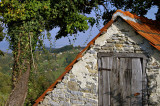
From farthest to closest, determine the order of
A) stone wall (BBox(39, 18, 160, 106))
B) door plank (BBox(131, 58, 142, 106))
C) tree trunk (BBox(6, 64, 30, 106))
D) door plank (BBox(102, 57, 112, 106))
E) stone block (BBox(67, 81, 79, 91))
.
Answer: tree trunk (BBox(6, 64, 30, 106)) → stone block (BBox(67, 81, 79, 91)) → door plank (BBox(102, 57, 112, 106)) → door plank (BBox(131, 58, 142, 106)) → stone wall (BBox(39, 18, 160, 106))

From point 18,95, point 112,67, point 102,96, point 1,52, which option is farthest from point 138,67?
point 1,52

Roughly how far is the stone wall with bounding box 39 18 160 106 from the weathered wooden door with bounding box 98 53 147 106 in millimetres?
150

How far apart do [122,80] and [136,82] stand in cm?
37

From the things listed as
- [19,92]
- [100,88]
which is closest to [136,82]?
[100,88]

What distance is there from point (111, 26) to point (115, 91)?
1813mm

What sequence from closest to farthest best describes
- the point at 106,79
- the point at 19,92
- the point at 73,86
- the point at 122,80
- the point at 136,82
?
the point at 136,82, the point at 122,80, the point at 106,79, the point at 73,86, the point at 19,92

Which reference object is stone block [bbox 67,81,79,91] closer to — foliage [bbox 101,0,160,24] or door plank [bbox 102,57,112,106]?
door plank [bbox 102,57,112,106]

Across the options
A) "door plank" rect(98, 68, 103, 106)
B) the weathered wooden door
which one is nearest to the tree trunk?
"door plank" rect(98, 68, 103, 106)

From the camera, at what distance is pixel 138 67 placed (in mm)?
4684

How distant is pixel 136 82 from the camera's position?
15.6 ft

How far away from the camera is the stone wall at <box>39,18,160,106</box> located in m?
4.45

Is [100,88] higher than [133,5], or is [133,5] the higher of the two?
[133,5]

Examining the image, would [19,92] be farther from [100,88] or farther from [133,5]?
[133,5]

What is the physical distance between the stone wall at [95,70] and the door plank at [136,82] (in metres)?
0.23
